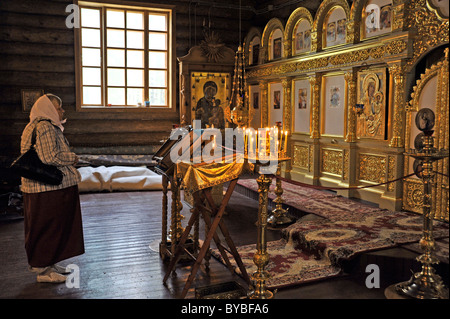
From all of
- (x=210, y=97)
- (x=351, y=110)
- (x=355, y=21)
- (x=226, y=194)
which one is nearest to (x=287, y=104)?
(x=351, y=110)

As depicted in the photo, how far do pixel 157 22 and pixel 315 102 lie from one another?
15.3ft

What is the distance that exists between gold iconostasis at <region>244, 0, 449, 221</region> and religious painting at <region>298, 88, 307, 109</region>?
2cm

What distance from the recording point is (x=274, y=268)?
419 cm

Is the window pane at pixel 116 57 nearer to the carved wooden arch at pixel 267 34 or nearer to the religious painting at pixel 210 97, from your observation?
the religious painting at pixel 210 97

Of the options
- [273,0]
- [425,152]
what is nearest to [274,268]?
[425,152]

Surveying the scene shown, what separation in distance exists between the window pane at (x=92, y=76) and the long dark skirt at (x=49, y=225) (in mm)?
6466

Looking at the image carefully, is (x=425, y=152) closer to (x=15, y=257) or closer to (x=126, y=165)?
(x=15, y=257)

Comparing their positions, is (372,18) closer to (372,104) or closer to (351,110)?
(372,104)

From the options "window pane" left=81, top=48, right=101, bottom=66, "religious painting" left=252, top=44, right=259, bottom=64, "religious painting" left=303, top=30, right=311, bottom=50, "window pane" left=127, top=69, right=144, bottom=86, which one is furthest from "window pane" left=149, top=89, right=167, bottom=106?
"religious painting" left=303, top=30, right=311, bottom=50

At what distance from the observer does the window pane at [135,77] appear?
33.3 ft

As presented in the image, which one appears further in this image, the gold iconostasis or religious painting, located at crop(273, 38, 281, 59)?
religious painting, located at crop(273, 38, 281, 59)

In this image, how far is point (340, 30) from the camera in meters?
7.28

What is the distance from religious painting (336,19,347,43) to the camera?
283 inches

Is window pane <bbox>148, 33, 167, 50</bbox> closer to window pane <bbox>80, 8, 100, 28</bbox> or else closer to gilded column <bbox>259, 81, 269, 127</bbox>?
window pane <bbox>80, 8, 100, 28</bbox>
